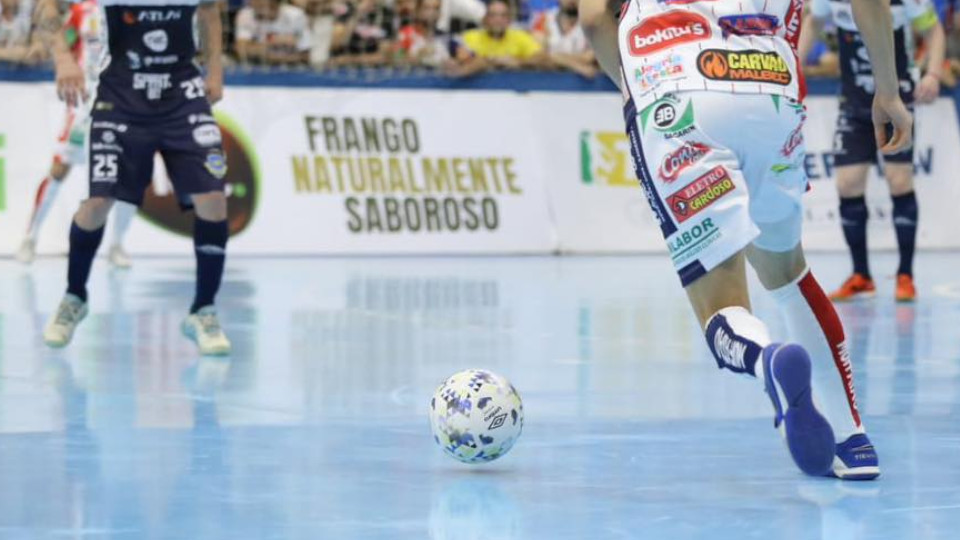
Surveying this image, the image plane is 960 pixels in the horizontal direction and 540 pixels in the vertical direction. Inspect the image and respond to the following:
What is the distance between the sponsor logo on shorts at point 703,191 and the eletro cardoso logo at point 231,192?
36.7ft

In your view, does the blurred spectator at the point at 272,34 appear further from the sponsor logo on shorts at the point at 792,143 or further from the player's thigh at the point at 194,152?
the sponsor logo on shorts at the point at 792,143

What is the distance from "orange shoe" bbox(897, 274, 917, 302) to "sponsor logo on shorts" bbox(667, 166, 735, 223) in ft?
23.6

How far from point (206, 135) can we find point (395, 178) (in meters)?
8.36

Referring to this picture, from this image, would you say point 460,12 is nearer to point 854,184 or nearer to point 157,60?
point 854,184

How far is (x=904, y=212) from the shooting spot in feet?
39.7

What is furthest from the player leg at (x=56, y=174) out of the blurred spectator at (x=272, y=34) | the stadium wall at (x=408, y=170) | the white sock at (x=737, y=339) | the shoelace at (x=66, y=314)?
the white sock at (x=737, y=339)

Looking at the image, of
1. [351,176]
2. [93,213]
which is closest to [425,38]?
[351,176]

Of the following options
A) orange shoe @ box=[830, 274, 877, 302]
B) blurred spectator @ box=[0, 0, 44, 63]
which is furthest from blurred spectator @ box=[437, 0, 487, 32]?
orange shoe @ box=[830, 274, 877, 302]

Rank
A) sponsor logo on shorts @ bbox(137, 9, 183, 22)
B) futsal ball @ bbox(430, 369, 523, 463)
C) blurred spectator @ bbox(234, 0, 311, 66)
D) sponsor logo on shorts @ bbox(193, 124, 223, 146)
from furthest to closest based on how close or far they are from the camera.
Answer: blurred spectator @ bbox(234, 0, 311, 66) < sponsor logo on shorts @ bbox(193, 124, 223, 146) < sponsor logo on shorts @ bbox(137, 9, 183, 22) < futsal ball @ bbox(430, 369, 523, 463)

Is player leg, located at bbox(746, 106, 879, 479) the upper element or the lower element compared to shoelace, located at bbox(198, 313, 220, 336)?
upper

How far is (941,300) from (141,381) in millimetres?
6392

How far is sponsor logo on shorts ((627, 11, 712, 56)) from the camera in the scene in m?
4.95

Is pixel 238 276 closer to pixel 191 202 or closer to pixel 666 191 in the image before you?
pixel 191 202

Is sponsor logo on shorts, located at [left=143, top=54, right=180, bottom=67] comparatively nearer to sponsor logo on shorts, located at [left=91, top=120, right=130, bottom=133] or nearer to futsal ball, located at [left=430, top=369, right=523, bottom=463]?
sponsor logo on shorts, located at [left=91, top=120, right=130, bottom=133]
